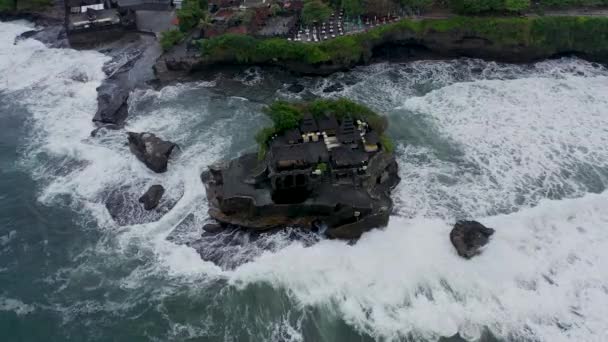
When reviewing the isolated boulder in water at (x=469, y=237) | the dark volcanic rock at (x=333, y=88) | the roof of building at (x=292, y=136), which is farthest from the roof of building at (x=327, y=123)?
the isolated boulder in water at (x=469, y=237)

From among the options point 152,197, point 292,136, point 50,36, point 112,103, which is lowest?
point 152,197

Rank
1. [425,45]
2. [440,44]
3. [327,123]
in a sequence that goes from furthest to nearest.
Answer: [425,45], [440,44], [327,123]

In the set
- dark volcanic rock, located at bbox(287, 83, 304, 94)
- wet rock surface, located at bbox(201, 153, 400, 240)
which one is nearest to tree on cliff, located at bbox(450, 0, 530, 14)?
dark volcanic rock, located at bbox(287, 83, 304, 94)

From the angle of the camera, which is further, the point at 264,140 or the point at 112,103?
the point at 112,103

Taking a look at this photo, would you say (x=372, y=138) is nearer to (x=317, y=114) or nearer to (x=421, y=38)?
(x=317, y=114)

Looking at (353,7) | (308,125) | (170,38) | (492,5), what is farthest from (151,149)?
(492,5)

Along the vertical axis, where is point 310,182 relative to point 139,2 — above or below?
below

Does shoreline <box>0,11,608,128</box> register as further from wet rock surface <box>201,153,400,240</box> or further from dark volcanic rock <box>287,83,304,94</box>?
wet rock surface <box>201,153,400,240</box>

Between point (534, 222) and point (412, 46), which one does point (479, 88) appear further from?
point (534, 222)
